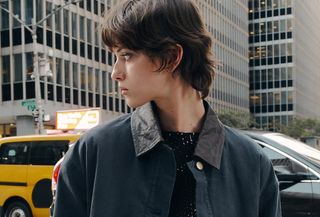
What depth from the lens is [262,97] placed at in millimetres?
85375

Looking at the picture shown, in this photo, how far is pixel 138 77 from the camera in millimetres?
1911

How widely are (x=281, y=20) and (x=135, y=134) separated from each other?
84.3 metres

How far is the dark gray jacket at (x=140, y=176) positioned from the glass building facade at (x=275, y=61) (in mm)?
78373

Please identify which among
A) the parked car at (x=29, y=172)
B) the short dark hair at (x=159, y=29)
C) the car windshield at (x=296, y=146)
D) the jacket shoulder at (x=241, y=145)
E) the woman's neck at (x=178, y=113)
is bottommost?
the parked car at (x=29, y=172)

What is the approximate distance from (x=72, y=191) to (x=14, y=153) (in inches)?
400

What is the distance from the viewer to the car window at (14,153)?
11555 mm

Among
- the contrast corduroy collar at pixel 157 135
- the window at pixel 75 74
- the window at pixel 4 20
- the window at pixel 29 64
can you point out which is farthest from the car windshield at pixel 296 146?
the window at pixel 75 74

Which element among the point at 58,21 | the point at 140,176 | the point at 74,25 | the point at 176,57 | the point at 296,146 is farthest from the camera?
the point at 74,25

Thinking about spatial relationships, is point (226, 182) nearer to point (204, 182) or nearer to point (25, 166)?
point (204, 182)

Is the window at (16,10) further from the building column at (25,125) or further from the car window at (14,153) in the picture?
the car window at (14,153)

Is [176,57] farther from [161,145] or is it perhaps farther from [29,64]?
[29,64]

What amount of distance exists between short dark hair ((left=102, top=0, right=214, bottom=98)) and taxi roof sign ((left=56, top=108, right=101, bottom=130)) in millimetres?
22635

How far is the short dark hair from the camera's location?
1879 millimetres

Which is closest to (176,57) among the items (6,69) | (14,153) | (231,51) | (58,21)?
(14,153)
